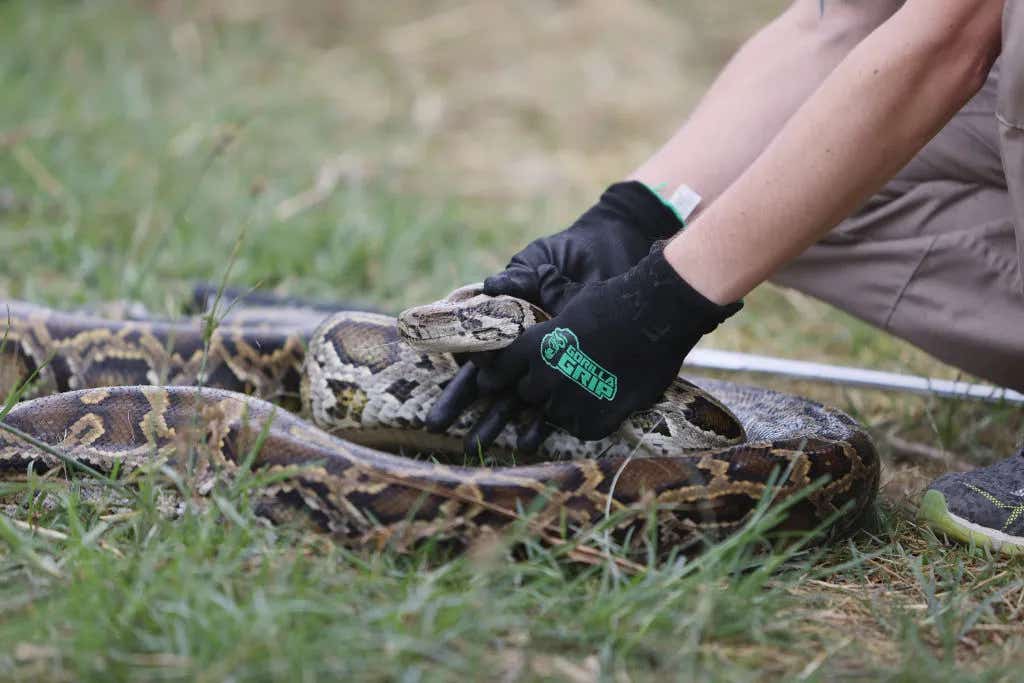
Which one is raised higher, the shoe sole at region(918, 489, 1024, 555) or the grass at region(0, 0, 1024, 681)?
the grass at region(0, 0, 1024, 681)

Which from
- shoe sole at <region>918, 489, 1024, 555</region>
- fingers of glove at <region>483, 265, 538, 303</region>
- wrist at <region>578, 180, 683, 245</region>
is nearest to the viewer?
shoe sole at <region>918, 489, 1024, 555</region>

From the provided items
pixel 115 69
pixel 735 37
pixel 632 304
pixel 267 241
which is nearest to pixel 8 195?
pixel 267 241

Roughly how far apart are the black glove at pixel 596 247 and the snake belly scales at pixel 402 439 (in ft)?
0.32

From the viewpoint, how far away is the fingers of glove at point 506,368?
11.4ft

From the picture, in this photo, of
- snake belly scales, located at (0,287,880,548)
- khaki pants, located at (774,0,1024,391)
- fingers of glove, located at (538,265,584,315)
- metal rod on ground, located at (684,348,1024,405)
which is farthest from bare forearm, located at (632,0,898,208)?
metal rod on ground, located at (684,348,1024,405)

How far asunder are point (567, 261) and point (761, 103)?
110 centimetres

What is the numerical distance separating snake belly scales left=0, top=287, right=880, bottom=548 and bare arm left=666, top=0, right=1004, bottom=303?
1.99 feet

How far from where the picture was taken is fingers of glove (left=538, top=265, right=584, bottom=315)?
3742 millimetres

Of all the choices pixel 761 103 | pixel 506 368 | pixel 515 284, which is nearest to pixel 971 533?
pixel 506 368

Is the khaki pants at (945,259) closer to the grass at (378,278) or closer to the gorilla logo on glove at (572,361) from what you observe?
the grass at (378,278)

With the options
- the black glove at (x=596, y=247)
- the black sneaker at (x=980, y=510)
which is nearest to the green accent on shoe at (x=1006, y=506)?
the black sneaker at (x=980, y=510)

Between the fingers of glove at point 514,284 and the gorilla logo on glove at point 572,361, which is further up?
the fingers of glove at point 514,284

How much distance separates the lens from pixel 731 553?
294 cm

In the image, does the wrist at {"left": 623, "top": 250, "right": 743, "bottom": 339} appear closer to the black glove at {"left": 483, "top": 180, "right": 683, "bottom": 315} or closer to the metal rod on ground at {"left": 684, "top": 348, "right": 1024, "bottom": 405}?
the black glove at {"left": 483, "top": 180, "right": 683, "bottom": 315}
